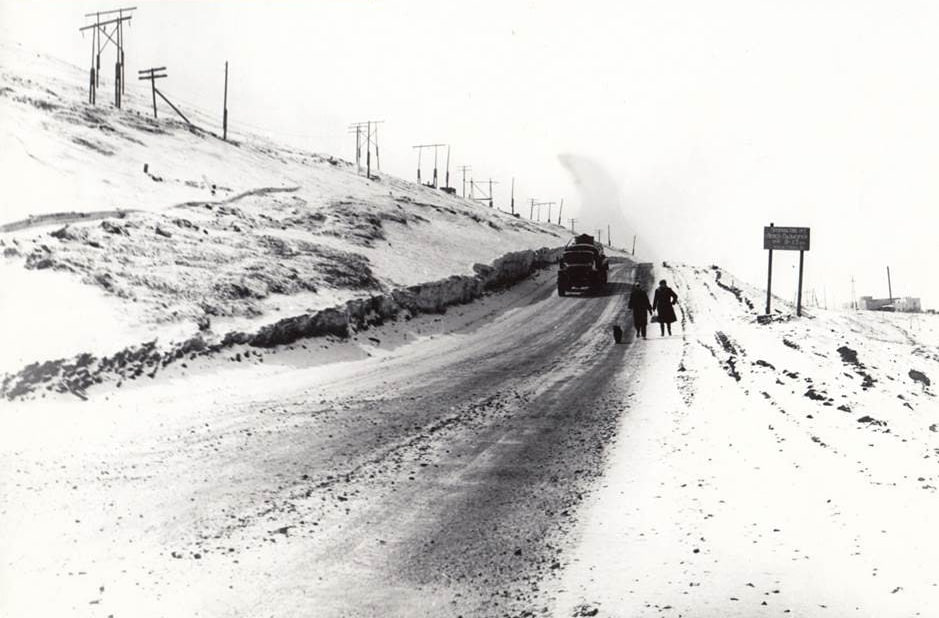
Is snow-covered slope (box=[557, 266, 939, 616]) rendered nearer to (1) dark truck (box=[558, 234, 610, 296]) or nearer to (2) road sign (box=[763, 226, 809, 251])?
(2) road sign (box=[763, 226, 809, 251])

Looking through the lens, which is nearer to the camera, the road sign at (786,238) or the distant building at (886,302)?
the road sign at (786,238)

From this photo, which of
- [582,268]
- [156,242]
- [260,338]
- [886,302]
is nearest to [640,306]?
[260,338]

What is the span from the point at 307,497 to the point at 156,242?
1177 cm

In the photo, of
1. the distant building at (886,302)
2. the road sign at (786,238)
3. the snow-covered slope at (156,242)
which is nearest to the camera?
the snow-covered slope at (156,242)

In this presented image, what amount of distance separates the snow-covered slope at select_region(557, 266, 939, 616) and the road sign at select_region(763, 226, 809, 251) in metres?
8.34

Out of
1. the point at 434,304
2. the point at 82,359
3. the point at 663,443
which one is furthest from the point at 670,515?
the point at 434,304

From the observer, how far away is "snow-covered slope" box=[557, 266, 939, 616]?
4383mm

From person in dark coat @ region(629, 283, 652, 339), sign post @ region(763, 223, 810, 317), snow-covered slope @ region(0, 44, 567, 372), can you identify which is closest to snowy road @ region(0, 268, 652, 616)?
snow-covered slope @ region(0, 44, 567, 372)

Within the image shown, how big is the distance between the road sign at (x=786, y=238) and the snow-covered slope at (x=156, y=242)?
10.8 metres

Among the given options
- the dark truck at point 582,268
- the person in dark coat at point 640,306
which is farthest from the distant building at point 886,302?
the person in dark coat at point 640,306

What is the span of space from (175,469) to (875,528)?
6.35m

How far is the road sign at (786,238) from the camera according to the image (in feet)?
64.5

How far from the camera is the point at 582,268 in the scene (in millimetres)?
30516

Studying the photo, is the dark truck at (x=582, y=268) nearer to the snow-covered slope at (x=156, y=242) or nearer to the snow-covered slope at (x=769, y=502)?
the snow-covered slope at (x=156, y=242)
